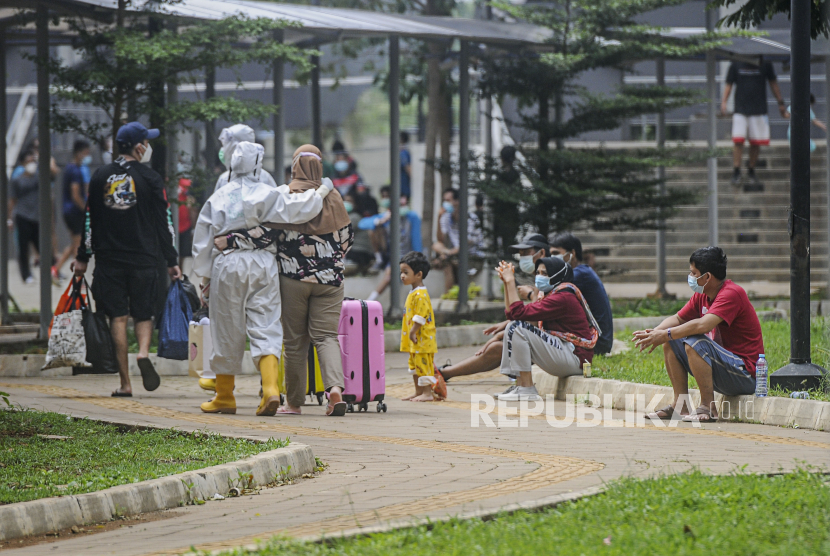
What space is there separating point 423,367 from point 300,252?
1.66 meters

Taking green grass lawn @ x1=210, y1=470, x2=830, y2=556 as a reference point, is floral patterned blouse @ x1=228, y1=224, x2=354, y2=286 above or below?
above

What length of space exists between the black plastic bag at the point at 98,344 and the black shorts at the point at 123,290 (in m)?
0.12

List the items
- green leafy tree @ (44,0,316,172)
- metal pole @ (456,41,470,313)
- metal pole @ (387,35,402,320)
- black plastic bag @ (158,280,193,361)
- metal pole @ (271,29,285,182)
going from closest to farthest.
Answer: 1. black plastic bag @ (158,280,193,361)
2. green leafy tree @ (44,0,316,172)
3. metal pole @ (271,29,285,182)
4. metal pole @ (387,35,402,320)
5. metal pole @ (456,41,470,313)

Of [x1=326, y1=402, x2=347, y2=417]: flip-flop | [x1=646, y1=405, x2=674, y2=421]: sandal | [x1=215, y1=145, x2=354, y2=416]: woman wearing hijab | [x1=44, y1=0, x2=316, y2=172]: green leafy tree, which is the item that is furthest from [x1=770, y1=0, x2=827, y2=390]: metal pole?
[x1=44, y1=0, x2=316, y2=172]: green leafy tree

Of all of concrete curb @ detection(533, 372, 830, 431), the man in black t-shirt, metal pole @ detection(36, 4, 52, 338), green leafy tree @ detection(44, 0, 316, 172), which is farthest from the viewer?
the man in black t-shirt

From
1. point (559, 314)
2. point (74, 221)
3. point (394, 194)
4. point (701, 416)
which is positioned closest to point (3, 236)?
point (394, 194)

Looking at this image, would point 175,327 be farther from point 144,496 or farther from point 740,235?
point 740,235

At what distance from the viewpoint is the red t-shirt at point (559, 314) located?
9750 mm

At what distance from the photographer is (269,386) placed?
28.7ft

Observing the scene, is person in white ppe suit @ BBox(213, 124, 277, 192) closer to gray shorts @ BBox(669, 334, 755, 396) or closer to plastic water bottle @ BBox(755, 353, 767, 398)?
gray shorts @ BBox(669, 334, 755, 396)

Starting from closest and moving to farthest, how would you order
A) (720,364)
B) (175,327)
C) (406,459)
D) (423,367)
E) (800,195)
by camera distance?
(406,459) < (720,364) < (800,195) < (423,367) < (175,327)

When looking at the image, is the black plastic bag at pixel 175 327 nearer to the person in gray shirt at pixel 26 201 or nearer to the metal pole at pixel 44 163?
the metal pole at pixel 44 163

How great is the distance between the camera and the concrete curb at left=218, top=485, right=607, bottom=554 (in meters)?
4.63

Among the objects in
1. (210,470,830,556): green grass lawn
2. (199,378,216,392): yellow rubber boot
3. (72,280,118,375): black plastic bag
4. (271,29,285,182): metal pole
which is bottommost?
(199,378,216,392): yellow rubber boot
